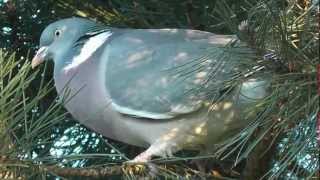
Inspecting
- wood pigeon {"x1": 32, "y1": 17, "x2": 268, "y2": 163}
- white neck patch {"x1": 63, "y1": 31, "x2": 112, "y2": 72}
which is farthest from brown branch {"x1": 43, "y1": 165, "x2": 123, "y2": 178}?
white neck patch {"x1": 63, "y1": 31, "x2": 112, "y2": 72}

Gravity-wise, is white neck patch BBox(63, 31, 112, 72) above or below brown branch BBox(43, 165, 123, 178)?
above

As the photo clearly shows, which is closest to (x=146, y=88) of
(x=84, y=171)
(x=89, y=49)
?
(x=89, y=49)

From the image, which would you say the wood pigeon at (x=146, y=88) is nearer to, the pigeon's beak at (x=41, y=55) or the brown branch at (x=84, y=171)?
the pigeon's beak at (x=41, y=55)

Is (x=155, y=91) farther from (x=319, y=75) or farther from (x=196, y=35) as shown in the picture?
(x=319, y=75)

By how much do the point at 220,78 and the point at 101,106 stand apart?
0.27 metres

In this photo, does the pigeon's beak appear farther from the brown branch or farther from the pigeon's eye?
the brown branch

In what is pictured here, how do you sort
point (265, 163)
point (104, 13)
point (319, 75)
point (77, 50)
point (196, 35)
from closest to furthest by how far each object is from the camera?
point (319, 75)
point (265, 163)
point (196, 35)
point (77, 50)
point (104, 13)

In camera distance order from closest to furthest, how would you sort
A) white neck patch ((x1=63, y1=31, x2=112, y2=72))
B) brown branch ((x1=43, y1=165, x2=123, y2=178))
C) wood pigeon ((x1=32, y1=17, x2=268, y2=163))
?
brown branch ((x1=43, y1=165, x2=123, y2=178)) → wood pigeon ((x1=32, y1=17, x2=268, y2=163)) → white neck patch ((x1=63, y1=31, x2=112, y2=72))

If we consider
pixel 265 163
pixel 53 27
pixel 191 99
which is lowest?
pixel 265 163

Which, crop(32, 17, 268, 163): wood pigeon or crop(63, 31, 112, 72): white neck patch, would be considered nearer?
crop(32, 17, 268, 163): wood pigeon

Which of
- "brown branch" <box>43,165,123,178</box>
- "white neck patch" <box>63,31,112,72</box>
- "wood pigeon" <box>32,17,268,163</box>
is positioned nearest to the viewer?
"brown branch" <box>43,165,123,178</box>

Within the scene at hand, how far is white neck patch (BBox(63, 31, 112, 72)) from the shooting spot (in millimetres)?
1283

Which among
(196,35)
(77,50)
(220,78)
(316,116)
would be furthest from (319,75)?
(77,50)

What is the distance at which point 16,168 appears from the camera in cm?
78
